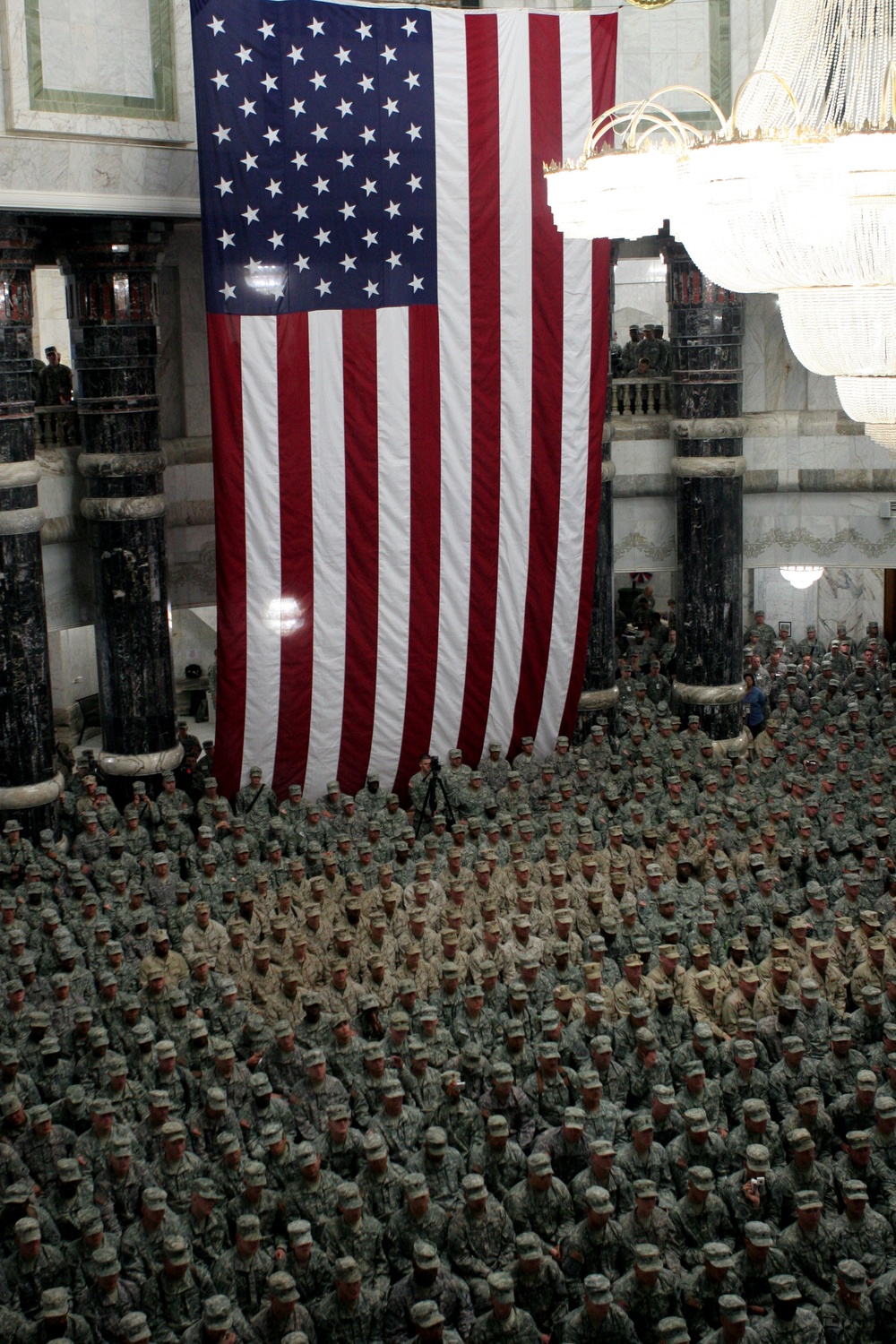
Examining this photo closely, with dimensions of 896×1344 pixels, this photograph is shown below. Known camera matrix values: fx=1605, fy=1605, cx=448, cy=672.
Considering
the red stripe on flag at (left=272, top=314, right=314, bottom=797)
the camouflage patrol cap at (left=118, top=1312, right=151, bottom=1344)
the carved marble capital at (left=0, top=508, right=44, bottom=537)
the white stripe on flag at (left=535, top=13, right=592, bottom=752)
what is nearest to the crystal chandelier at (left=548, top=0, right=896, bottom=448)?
the red stripe on flag at (left=272, top=314, right=314, bottom=797)

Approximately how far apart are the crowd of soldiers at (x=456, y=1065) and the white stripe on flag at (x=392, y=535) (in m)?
0.71

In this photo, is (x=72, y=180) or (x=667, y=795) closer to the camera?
(x=72, y=180)

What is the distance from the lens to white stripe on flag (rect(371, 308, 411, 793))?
45.2 feet

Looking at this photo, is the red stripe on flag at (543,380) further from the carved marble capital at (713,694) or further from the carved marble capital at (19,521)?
the carved marble capital at (19,521)

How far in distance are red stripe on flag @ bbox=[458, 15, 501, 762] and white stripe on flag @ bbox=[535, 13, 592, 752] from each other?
669 millimetres

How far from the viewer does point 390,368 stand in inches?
543

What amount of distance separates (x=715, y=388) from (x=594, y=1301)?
1144 cm

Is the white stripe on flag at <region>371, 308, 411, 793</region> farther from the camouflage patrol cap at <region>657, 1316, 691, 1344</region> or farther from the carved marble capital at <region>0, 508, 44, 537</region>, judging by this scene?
the camouflage patrol cap at <region>657, 1316, 691, 1344</region>

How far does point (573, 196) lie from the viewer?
8797 mm

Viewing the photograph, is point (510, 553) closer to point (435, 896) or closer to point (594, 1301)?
point (435, 896)

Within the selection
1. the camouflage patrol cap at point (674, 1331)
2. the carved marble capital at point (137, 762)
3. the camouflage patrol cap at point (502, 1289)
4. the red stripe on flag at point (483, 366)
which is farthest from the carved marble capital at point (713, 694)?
the camouflage patrol cap at point (674, 1331)

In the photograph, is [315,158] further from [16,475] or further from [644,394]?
[644,394]

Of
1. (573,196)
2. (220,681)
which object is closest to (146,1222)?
(573,196)

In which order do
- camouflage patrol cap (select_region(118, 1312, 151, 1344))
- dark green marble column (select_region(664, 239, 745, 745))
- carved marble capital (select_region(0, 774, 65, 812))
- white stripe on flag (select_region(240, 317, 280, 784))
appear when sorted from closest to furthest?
camouflage patrol cap (select_region(118, 1312, 151, 1344))
white stripe on flag (select_region(240, 317, 280, 784))
carved marble capital (select_region(0, 774, 65, 812))
dark green marble column (select_region(664, 239, 745, 745))
